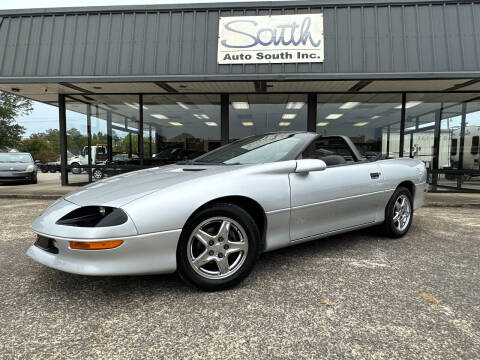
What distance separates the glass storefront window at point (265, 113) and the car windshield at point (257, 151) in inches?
218

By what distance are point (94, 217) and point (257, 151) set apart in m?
1.63

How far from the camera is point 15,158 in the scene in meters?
11.9

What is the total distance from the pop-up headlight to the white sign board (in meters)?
5.75

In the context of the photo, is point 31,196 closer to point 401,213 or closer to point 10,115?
point 401,213

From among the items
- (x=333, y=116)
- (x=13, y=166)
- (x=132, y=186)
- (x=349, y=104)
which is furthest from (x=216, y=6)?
(x=13, y=166)

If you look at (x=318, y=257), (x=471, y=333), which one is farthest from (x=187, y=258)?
(x=471, y=333)

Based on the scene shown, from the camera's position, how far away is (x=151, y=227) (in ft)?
7.09

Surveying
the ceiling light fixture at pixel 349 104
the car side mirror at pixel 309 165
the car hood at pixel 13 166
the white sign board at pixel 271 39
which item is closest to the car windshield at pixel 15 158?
the car hood at pixel 13 166

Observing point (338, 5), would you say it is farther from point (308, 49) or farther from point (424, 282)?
point (424, 282)

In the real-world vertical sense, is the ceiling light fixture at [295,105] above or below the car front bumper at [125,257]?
above

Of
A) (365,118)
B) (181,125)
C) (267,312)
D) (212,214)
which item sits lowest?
(267,312)

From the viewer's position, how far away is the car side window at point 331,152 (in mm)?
3197

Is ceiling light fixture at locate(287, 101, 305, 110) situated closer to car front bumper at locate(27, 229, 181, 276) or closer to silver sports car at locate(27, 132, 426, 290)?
silver sports car at locate(27, 132, 426, 290)

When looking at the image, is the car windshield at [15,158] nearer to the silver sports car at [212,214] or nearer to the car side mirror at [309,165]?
the silver sports car at [212,214]
